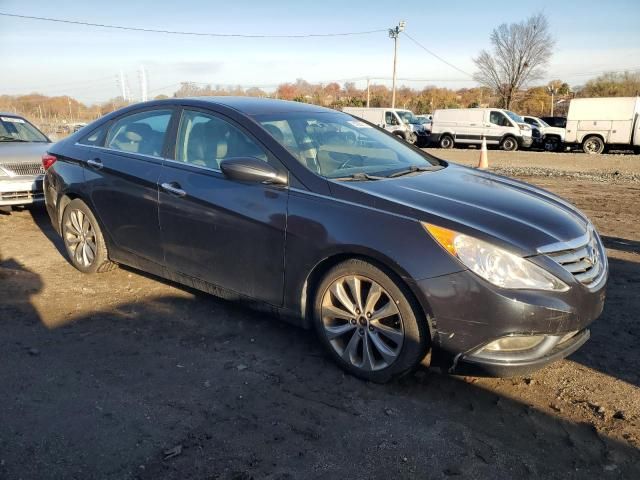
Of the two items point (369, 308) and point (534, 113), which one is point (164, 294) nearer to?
point (369, 308)

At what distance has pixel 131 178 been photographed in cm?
418

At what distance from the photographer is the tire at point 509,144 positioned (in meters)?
23.2

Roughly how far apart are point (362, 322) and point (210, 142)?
70.5 inches

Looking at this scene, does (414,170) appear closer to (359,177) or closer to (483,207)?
(359,177)

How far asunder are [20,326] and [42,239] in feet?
9.54

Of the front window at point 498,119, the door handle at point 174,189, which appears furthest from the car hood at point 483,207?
the front window at point 498,119

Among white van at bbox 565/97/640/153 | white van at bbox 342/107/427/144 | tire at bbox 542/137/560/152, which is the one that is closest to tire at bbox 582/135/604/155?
white van at bbox 565/97/640/153

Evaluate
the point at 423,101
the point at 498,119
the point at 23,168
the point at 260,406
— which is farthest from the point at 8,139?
the point at 423,101

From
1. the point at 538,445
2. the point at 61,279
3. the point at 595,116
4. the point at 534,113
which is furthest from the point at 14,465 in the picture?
the point at 534,113

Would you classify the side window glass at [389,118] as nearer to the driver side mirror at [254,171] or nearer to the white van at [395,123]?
the white van at [395,123]

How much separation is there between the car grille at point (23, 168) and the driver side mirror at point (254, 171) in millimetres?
5201

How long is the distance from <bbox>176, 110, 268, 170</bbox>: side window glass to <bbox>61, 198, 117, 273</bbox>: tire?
1378 mm

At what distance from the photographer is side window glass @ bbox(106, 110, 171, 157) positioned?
4148mm

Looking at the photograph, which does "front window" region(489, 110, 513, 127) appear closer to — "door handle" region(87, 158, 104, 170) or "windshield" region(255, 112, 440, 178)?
"windshield" region(255, 112, 440, 178)
